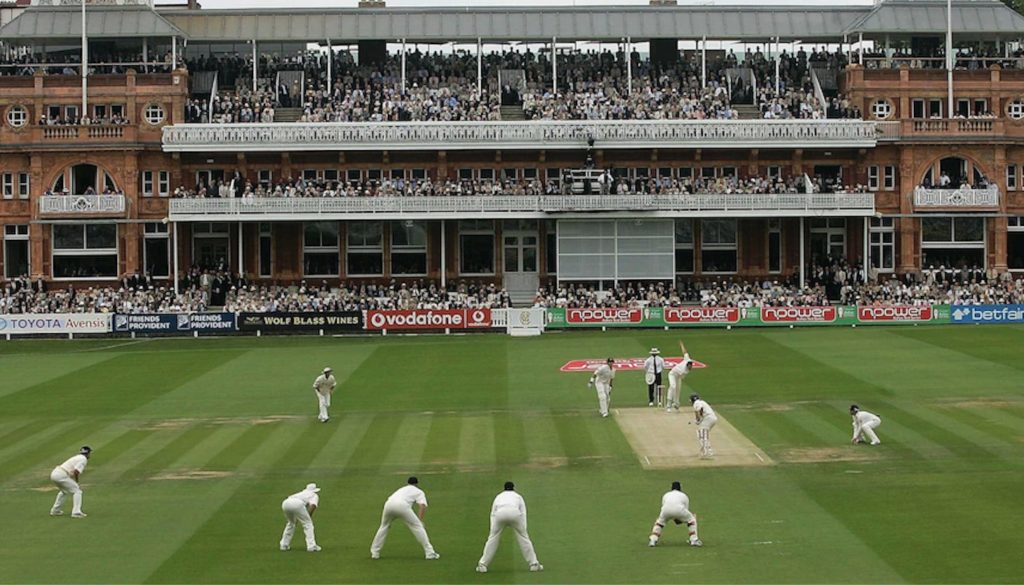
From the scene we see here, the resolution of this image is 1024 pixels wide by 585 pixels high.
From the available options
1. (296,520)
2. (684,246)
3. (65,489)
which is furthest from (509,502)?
(684,246)

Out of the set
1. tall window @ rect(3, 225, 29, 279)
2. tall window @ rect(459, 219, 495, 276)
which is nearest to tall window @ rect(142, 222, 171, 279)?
tall window @ rect(3, 225, 29, 279)

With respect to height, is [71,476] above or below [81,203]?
below

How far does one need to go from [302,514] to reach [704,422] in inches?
422

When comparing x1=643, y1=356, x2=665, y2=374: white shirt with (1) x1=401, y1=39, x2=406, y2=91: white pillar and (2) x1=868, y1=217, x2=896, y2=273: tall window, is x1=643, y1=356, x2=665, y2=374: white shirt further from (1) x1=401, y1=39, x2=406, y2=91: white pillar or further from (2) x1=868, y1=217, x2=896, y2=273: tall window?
(1) x1=401, y1=39, x2=406, y2=91: white pillar

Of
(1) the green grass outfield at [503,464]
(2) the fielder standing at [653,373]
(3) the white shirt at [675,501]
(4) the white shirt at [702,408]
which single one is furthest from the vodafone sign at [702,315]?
(3) the white shirt at [675,501]

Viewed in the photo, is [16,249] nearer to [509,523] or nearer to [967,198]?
[967,198]

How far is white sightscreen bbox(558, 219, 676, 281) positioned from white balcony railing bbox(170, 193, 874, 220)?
936mm

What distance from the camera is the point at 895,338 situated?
55.7m

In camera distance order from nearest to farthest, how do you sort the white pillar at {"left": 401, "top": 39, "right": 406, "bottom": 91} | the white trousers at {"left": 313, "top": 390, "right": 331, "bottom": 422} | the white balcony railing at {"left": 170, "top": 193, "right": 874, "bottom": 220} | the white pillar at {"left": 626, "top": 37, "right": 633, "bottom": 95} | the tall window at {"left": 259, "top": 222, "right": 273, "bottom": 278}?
1. the white trousers at {"left": 313, "top": 390, "right": 331, "bottom": 422}
2. the white balcony railing at {"left": 170, "top": 193, "right": 874, "bottom": 220}
3. the tall window at {"left": 259, "top": 222, "right": 273, "bottom": 278}
4. the white pillar at {"left": 626, "top": 37, "right": 633, "bottom": 95}
5. the white pillar at {"left": 401, "top": 39, "right": 406, "bottom": 91}

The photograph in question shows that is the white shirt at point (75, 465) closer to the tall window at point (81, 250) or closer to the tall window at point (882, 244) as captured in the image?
the tall window at point (81, 250)

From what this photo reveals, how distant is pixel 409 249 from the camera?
71.0 m

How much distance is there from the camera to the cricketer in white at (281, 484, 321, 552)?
2428 cm

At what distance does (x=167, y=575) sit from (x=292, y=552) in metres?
2.16

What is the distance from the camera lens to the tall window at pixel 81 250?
232ft
